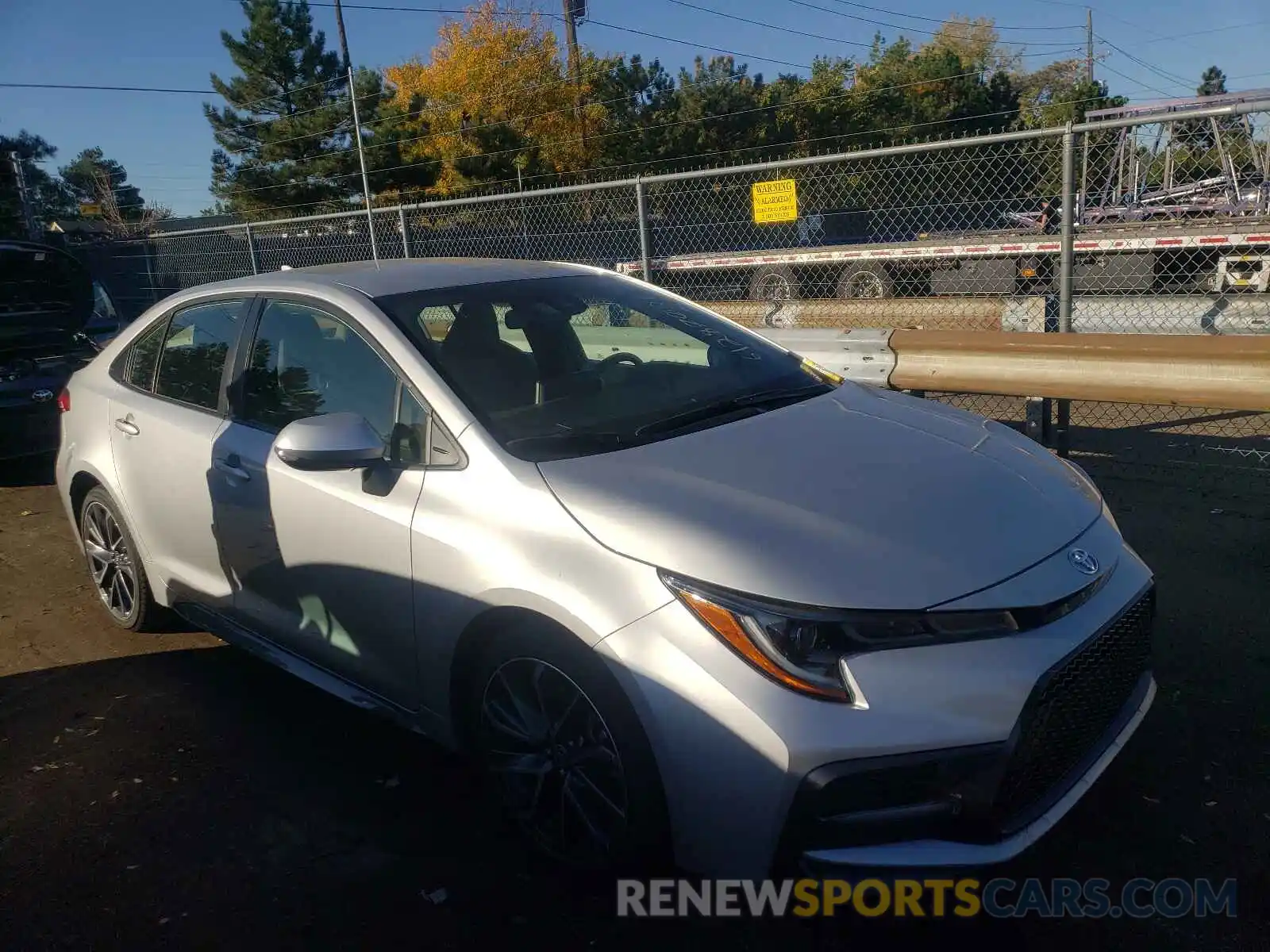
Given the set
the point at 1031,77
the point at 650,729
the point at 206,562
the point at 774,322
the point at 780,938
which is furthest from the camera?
the point at 1031,77

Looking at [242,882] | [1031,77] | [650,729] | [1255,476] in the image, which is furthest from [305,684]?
[1031,77]

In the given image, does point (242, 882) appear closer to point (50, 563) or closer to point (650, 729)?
point (650, 729)

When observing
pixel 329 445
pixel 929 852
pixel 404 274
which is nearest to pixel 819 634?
pixel 929 852

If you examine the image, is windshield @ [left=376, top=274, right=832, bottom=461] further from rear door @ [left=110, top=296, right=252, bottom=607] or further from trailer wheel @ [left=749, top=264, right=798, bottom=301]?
trailer wheel @ [left=749, top=264, right=798, bottom=301]

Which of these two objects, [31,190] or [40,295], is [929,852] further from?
[31,190]

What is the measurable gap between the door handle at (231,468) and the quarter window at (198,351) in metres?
0.28

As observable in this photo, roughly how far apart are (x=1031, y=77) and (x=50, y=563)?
68.3 meters

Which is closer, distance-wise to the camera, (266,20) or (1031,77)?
(266,20)

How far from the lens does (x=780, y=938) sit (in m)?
2.52

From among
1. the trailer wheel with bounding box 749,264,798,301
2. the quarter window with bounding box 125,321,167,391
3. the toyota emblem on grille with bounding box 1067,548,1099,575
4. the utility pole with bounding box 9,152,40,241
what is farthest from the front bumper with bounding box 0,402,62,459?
the utility pole with bounding box 9,152,40,241

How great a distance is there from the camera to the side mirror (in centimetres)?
288

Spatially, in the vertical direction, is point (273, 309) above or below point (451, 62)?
below

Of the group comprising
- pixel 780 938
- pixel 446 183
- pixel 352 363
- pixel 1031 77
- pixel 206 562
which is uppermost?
pixel 1031 77

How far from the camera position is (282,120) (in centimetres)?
4094
